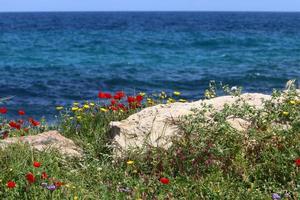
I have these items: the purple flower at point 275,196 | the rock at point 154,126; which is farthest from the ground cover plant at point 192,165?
the rock at point 154,126

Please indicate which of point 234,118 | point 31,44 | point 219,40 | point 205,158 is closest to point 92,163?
point 205,158

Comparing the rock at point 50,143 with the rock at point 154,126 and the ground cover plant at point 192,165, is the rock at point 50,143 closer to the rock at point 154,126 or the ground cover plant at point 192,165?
the ground cover plant at point 192,165

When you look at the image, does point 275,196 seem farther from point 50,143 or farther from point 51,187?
point 50,143

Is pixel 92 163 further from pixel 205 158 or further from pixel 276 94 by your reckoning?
pixel 276 94

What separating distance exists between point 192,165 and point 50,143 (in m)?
1.98

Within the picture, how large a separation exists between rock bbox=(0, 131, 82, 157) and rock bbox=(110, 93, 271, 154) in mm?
541

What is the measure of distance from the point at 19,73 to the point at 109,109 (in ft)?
48.5

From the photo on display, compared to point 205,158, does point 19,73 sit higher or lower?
lower

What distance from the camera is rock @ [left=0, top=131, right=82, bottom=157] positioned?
23.0 feet

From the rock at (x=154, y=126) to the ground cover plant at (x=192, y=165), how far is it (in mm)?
147

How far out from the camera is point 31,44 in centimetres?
3697

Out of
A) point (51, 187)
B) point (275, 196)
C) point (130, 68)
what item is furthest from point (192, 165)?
point (130, 68)

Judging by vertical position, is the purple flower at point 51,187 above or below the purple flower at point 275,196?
above

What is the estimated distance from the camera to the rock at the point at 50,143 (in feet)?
23.0
